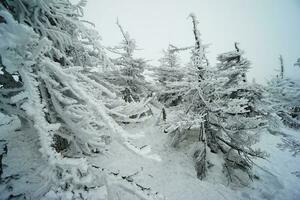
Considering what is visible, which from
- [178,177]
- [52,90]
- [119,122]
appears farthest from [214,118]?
[52,90]

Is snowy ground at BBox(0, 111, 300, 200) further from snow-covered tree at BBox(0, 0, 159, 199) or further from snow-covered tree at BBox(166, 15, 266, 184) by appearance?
snow-covered tree at BBox(0, 0, 159, 199)

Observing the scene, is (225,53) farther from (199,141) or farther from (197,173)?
(197,173)

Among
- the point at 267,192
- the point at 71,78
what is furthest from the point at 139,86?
the point at 71,78

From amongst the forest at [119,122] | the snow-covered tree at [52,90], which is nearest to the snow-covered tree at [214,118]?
Answer: the forest at [119,122]

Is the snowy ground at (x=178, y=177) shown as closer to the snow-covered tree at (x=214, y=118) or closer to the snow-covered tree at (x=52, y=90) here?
the snow-covered tree at (x=214, y=118)

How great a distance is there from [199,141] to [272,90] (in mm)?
5495

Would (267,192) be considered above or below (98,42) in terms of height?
below

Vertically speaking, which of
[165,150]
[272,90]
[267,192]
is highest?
[272,90]

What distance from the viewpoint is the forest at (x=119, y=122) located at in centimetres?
219

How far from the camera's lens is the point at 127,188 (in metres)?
2.52

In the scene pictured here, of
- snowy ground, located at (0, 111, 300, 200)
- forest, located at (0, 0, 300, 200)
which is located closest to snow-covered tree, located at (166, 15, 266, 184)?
forest, located at (0, 0, 300, 200)

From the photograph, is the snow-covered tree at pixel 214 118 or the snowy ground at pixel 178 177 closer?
the snowy ground at pixel 178 177

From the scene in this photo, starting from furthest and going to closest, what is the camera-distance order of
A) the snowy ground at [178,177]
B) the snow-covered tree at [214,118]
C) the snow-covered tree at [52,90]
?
the snow-covered tree at [214,118], the snowy ground at [178,177], the snow-covered tree at [52,90]

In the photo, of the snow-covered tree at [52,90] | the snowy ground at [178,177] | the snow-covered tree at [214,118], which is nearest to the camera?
the snow-covered tree at [52,90]
